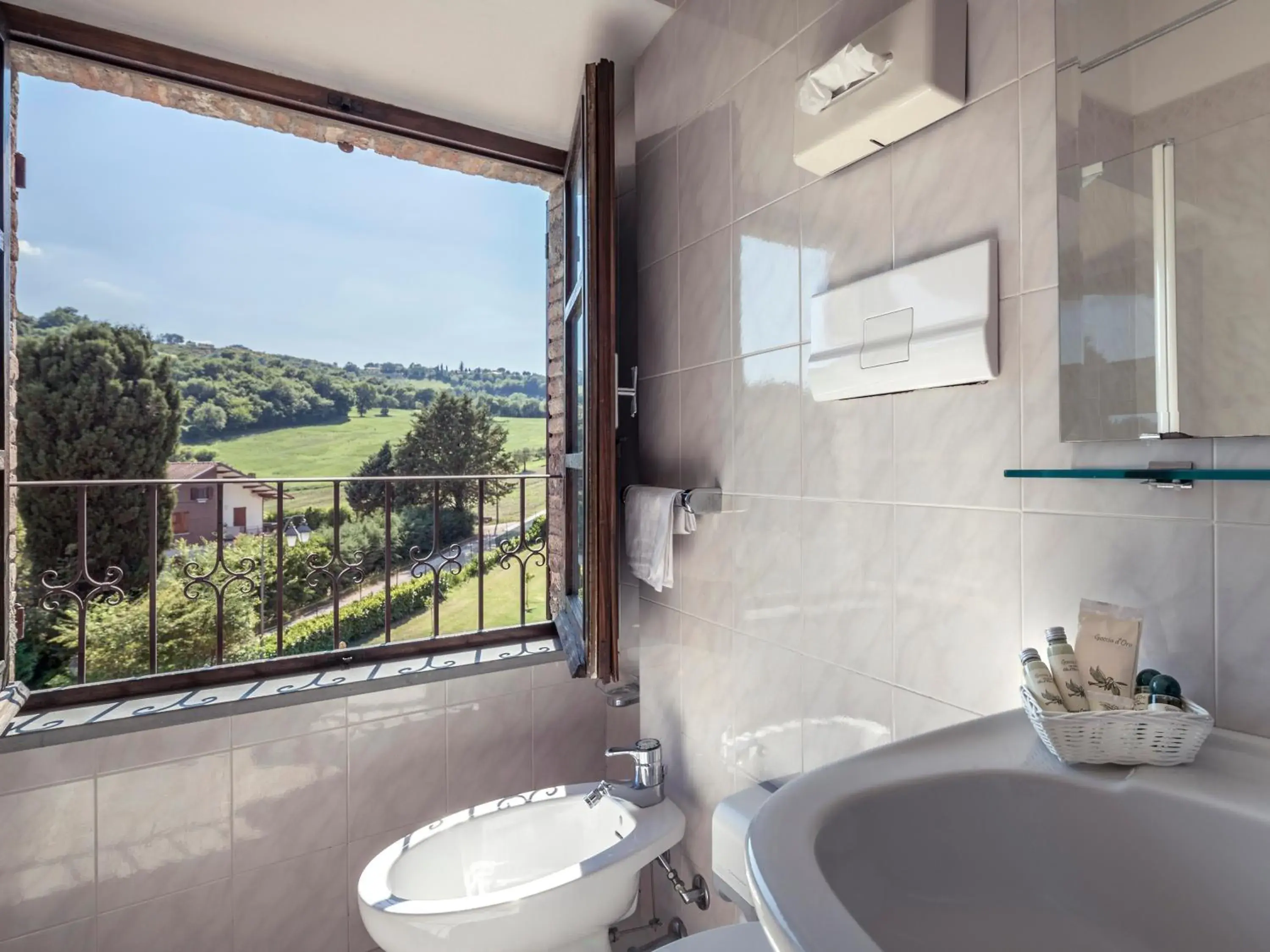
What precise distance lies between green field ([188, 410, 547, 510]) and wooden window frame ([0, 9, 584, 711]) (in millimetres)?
3154

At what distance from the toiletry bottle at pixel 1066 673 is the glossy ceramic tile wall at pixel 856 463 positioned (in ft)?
0.38

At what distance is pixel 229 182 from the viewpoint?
195 inches

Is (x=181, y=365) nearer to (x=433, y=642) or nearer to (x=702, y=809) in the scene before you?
(x=433, y=642)

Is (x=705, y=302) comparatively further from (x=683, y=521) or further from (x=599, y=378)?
(x=683, y=521)

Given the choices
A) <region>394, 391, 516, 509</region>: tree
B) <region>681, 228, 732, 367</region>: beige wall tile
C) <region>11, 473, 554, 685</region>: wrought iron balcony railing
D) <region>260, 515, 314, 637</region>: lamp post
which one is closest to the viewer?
<region>681, 228, 732, 367</region>: beige wall tile

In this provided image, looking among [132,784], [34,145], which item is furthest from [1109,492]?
[34,145]

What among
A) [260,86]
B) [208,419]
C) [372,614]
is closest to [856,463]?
[260,86]

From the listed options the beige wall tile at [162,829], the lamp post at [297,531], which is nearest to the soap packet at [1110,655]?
the beige wall tile at [162,829]

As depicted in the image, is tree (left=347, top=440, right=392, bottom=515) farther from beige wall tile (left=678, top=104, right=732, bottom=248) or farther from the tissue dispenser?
the tissue dispenser

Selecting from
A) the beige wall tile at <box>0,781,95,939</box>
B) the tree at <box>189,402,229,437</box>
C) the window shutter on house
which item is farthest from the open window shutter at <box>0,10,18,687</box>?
the tree at <box>189,402,229,437</box>

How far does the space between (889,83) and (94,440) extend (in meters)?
4.74

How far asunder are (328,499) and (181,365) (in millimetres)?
1435

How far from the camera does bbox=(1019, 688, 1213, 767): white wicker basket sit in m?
0.56

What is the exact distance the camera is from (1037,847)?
578 mm
